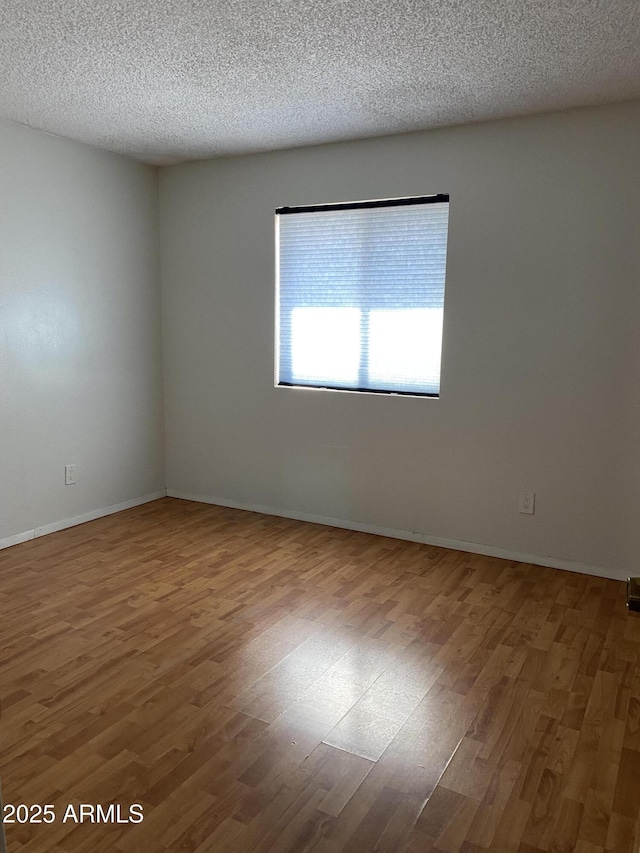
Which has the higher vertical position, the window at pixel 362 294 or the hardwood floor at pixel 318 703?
the window at pixel 362 294

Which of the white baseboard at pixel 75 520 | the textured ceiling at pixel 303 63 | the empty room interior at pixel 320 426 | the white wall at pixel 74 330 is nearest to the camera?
the empty room interior at pixel 320 426

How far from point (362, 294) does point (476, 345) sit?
842 mm

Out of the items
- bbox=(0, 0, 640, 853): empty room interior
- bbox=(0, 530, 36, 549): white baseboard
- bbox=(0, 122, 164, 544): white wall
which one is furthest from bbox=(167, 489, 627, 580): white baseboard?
bbox=(0, 530, 36, 549): white baseboard

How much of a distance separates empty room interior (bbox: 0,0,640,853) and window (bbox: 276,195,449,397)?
2 centimetres

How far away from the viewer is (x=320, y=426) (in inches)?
178

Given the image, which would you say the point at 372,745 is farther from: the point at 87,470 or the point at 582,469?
the point at 87,470

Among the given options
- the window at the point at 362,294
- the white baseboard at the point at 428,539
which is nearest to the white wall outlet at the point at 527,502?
the white baseboard at the point at 428,539

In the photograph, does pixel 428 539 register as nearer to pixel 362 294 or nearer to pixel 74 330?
pixel 362 294

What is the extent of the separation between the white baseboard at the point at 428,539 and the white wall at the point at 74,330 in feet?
2.39

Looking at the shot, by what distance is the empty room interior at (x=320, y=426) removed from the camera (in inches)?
81.2

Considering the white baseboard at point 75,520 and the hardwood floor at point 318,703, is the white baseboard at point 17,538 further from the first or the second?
the hardwood floor at point 318,703

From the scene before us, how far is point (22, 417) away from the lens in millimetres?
4074

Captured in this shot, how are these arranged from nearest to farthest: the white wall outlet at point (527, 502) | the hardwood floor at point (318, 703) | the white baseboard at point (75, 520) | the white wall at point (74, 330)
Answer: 1. the hardwood floor at point (318, 703)
2. the white wall outlet at point (527, 502)
3. the white wall at point (74, 330)
4. the white baseboard at point (75, 520)

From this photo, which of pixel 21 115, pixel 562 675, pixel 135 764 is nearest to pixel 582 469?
pixel 562 675
